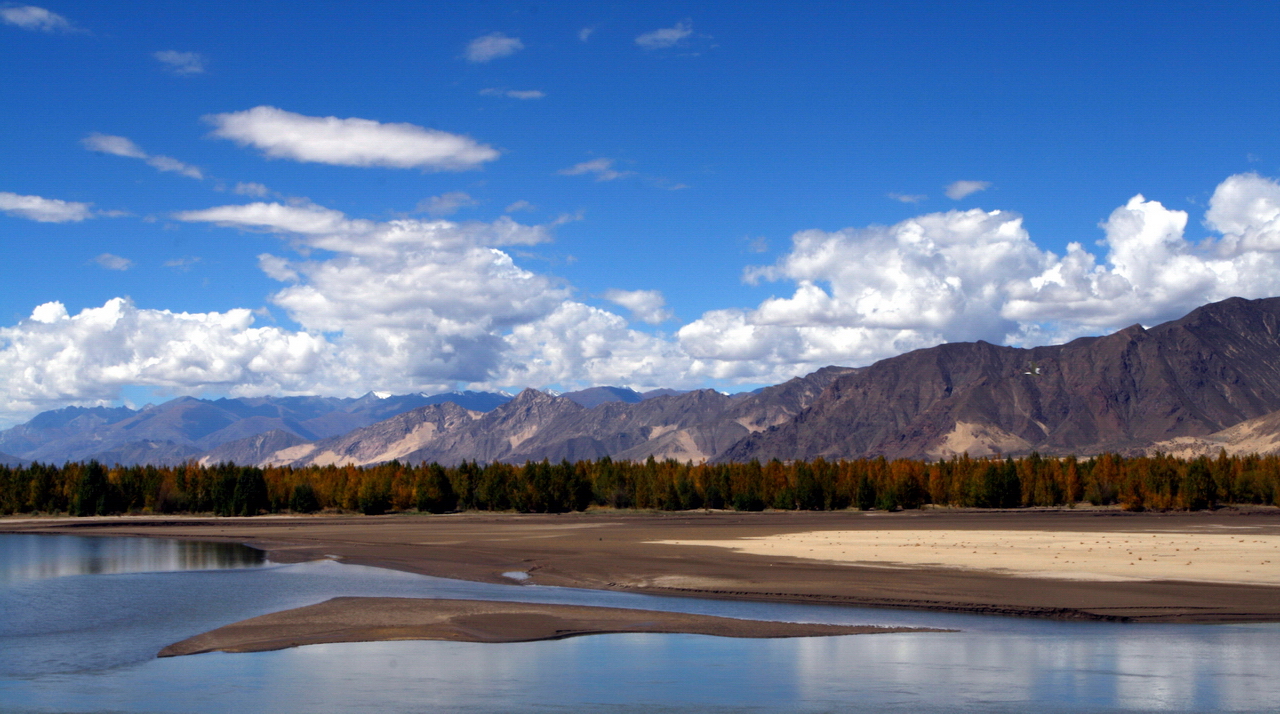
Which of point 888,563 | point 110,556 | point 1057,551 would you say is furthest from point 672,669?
point 110,556

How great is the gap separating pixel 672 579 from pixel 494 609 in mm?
11584

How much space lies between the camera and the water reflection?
55031mm

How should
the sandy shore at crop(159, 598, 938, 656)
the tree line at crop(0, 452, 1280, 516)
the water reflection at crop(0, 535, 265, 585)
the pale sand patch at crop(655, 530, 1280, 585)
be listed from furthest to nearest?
the tree line at crop(0, 452, 1280, 516) → the water reflection at crop(0, 535, 265, 585) → the pale sand patch at crop(655, 530, 1280, 585) → the sandy shore at crop(159, 598, 938, 656)

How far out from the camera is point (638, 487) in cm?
15438

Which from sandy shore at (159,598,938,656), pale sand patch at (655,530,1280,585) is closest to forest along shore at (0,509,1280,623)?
pale sand patch at (655,530,1280,585)

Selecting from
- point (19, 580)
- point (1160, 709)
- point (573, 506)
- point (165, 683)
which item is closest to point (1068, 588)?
point (1160, 709)

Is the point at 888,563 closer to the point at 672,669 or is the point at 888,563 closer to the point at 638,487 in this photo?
the point at 672,669

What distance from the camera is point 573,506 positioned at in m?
146

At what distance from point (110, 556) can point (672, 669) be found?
5523cm

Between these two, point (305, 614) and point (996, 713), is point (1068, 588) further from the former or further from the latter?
point (305, 614)

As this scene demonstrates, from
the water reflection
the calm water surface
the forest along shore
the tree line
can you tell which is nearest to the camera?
the calm water surface

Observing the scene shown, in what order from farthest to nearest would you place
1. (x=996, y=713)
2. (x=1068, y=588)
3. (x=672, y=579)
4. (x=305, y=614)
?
1. (x=672, y=579)
2. (x=1068, y=588)
3. (x=305, y=614)
4. (x=996, y=713)

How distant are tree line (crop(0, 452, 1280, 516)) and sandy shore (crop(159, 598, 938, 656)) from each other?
110 meters

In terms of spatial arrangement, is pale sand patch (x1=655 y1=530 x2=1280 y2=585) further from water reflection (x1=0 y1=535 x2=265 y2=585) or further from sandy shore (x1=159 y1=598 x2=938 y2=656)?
water reflection (x1=0 y1=535 x2=265 y2=585)
